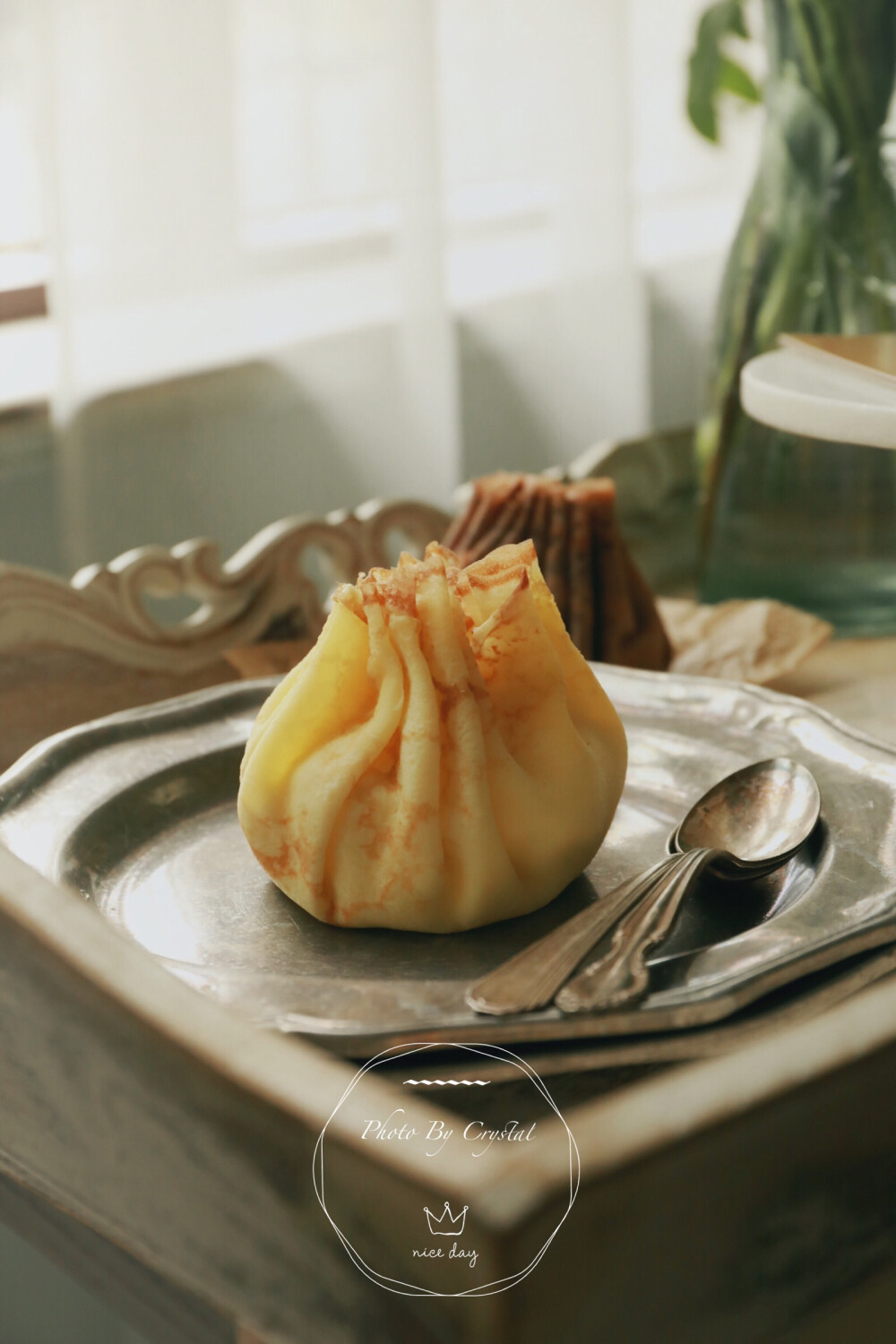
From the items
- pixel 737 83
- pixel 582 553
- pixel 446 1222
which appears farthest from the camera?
pixel 737 83

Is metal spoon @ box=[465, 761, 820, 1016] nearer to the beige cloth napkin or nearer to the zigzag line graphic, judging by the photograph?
the zigzag line graphic

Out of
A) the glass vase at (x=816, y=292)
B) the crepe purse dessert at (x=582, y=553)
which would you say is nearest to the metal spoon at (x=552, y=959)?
the crepe purse dessert at (x=582, y=553)

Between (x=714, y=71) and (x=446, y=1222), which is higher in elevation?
(x=714, y=71)

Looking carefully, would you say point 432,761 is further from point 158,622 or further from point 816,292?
point 816,292

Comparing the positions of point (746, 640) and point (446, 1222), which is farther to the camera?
point (746, 640)

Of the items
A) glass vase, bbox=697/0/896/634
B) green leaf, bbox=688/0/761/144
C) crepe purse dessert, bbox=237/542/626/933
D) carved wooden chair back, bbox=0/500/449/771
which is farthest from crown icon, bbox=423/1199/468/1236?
green leaf, bbox=688/0/761/144

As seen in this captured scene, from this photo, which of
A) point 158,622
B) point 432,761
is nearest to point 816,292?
point 158,622
